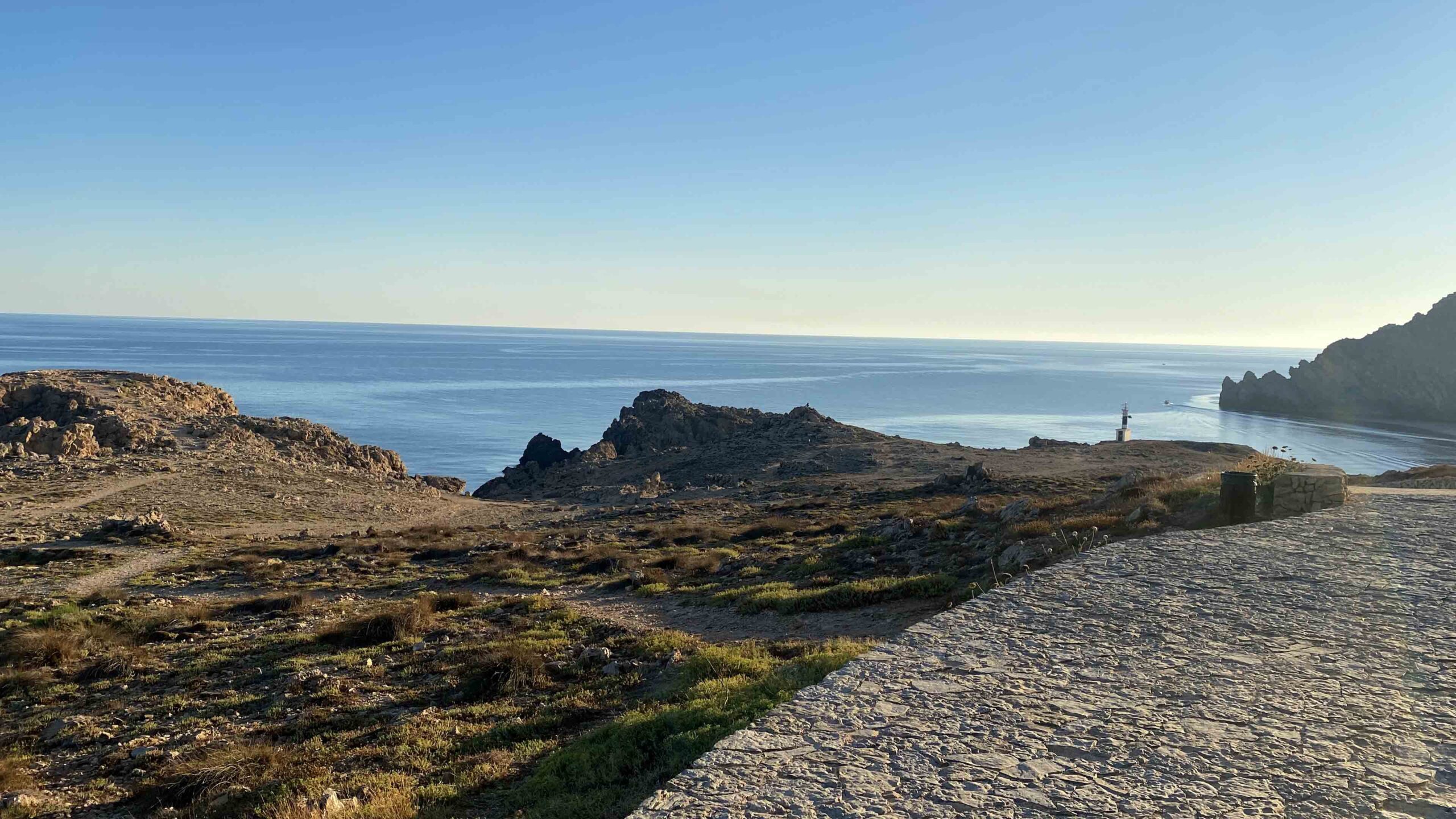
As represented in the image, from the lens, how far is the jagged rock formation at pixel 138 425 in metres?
39.1

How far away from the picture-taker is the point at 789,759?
5574 mm

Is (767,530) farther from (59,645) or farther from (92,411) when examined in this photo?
(92,411)

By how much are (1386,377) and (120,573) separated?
416 feet

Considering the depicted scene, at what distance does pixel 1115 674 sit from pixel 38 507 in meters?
36.7

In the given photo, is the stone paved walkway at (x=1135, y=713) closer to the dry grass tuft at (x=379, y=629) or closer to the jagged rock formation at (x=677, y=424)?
the dry grass tuft at (x=379, y=629)

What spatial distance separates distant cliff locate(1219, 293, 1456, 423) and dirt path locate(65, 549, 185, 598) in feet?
392

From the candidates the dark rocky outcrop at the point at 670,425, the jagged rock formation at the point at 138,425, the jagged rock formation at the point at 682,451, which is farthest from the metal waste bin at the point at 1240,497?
the dark rocky outcrop at the point at 670,425

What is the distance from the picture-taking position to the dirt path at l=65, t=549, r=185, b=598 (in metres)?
20.3

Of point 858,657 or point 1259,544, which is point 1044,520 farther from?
point 858,657

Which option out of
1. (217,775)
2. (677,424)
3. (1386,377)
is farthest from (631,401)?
(217,775)

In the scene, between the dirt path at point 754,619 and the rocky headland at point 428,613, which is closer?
the rocky headland at point 428,613

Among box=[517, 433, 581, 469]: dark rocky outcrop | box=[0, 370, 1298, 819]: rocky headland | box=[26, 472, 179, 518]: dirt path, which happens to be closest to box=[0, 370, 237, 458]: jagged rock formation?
box=[0, 370, 1298, 819]: rocky headland

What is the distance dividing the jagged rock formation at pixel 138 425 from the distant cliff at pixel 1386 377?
110048 mm

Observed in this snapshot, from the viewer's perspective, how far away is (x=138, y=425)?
4181 cm
